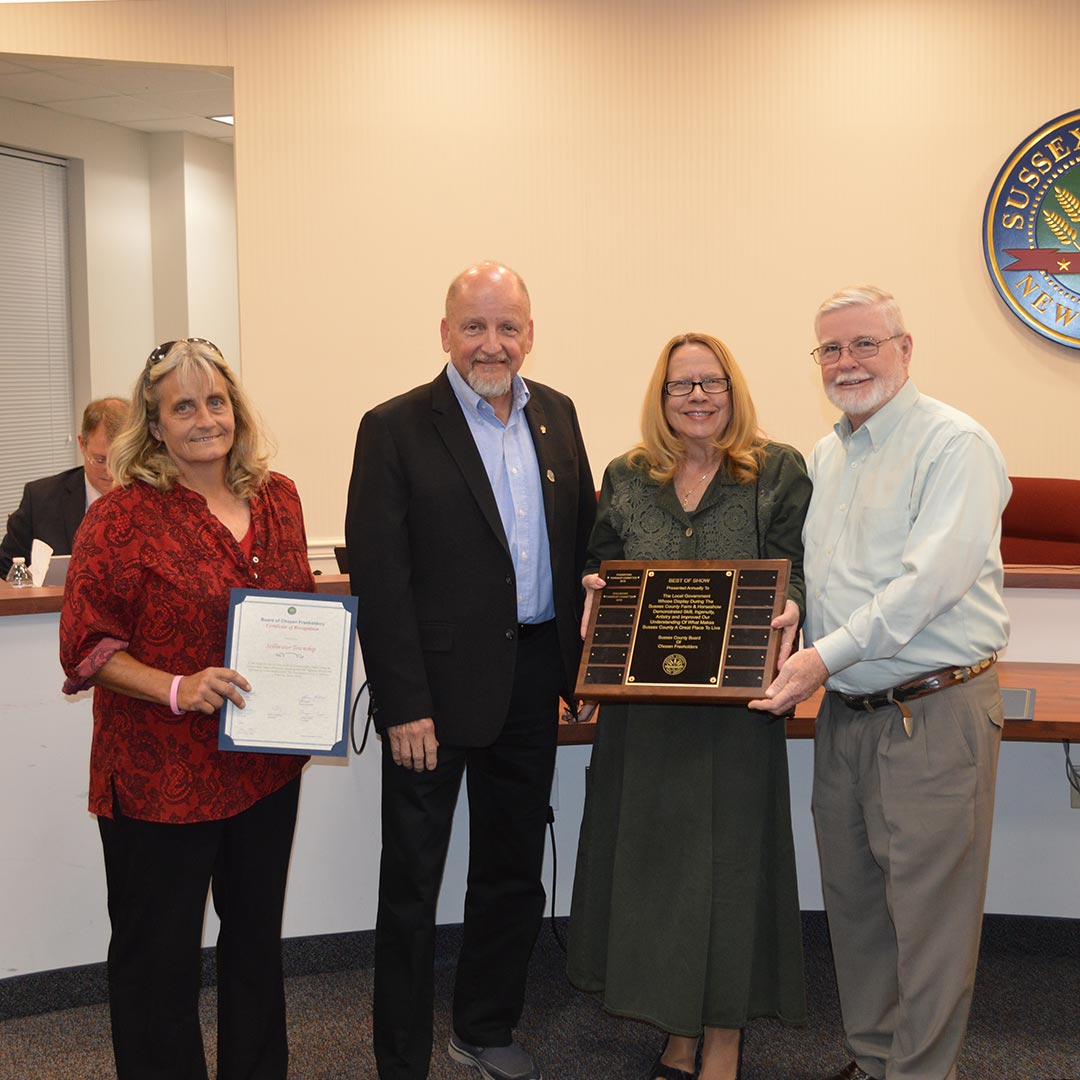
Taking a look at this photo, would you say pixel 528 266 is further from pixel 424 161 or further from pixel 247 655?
pixel 247 655

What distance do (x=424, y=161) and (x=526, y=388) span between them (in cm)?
272

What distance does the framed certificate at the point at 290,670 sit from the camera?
214 centimetres

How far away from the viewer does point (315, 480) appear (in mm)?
5223

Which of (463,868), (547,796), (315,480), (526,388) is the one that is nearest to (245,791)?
(547,796)

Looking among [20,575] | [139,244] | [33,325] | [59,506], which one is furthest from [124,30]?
[139,244]

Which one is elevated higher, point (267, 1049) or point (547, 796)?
point (547, 796)

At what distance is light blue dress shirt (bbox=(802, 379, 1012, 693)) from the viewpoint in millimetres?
2256

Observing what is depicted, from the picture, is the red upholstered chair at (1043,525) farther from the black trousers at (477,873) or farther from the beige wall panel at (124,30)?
the beige wall panel at (124,30)

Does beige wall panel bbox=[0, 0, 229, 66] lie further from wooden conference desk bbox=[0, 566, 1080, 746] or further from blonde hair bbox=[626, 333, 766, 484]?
blonde hair bbox=[626, 333, 766, 484]

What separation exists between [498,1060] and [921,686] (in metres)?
1.31

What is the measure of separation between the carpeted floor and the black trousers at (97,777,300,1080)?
1.69 ft

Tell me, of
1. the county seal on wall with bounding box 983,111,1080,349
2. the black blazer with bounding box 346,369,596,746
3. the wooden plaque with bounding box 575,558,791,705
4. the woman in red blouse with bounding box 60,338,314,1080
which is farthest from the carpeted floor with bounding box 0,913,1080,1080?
the county seal on wall with bounding box 983,111,1080,349

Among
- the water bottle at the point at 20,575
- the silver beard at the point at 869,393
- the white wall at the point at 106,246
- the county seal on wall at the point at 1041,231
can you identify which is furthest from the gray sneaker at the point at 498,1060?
the white wall at the point at 106,246

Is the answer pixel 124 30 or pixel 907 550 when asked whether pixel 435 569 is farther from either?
pixel 124 30
